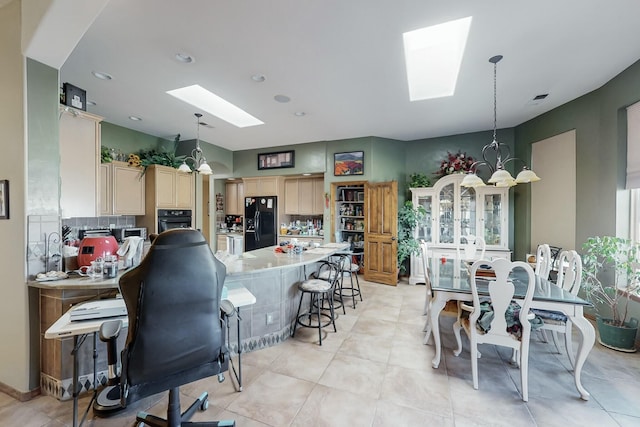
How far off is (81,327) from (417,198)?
5.15m

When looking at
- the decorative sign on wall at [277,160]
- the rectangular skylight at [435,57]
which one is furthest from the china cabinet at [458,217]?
the decorative sign on wall at [277,160]

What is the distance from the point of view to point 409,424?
5.63ft

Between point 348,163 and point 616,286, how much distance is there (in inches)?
165

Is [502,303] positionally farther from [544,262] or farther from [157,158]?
[157,158]

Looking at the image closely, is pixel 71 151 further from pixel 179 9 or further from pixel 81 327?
pixel 81 327

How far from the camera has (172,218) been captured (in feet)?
16.4

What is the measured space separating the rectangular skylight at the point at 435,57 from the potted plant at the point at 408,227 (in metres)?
2.24

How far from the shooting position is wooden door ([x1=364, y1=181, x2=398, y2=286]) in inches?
198

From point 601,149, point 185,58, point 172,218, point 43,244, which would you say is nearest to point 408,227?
point 601,149

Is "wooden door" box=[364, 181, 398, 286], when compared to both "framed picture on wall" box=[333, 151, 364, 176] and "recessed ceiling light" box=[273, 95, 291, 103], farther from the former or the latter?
"recessed ceiling light" box=[273, 95, 291, 103]

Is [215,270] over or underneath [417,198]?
underneath

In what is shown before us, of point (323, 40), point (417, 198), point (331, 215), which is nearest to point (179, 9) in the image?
point (323, 40)

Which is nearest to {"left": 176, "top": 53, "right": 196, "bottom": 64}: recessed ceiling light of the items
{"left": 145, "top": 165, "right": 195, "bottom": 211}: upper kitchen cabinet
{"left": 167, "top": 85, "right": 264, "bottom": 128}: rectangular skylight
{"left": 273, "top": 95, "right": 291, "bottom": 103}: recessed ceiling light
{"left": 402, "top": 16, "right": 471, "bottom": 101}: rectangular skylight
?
{"left": 167, "top": 85, "right": 264, "bottom": 128}: rectangular skylight

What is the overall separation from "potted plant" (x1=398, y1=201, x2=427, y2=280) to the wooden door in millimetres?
240
